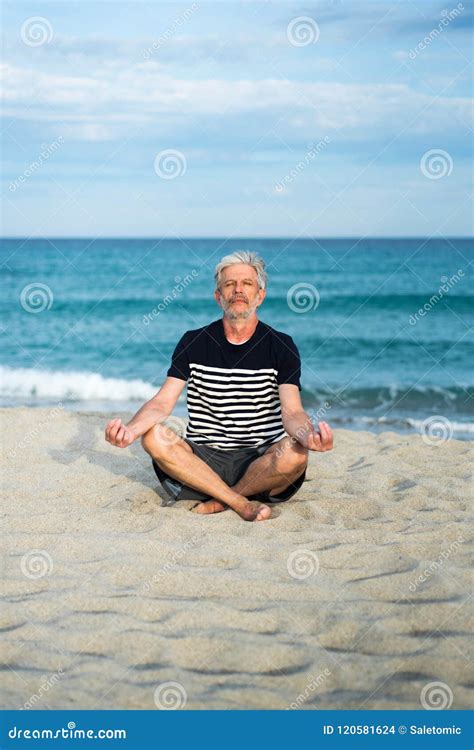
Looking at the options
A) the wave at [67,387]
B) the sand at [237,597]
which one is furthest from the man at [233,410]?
the wave at [67,387]

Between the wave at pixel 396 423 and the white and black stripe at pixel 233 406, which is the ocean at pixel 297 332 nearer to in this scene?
the wave at pixel 396 423

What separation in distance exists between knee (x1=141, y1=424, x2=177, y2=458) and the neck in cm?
71

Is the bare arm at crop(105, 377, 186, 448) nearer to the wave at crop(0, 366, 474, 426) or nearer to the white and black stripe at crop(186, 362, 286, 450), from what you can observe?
the white and black stripe at crop(186, 362, 286, 450)

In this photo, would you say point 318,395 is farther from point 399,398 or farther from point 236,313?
point 236,313

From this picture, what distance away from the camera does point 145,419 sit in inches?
182

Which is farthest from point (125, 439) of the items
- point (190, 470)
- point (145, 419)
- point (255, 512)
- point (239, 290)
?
point (239, 290)

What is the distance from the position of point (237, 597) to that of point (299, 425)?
1193mm

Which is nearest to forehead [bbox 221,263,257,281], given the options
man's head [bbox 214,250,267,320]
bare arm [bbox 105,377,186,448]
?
man's head [bbox 214,250,267,320]

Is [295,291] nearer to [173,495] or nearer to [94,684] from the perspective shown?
[173,495]

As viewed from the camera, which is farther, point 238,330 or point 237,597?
point 238,330

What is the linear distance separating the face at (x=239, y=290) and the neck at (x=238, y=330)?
0.17ft

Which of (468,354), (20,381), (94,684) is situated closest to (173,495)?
(94,684)

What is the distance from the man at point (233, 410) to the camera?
15.4 ft

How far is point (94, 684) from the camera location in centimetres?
301
